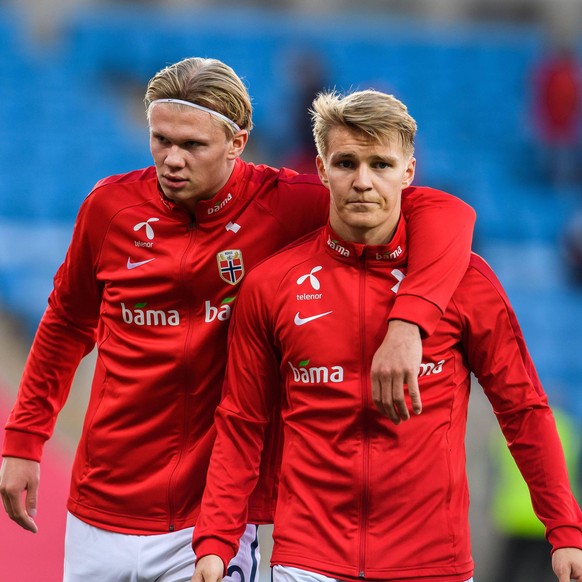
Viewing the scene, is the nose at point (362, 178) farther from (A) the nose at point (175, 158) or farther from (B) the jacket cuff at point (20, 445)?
(B) the jacket cuff at point (20, 445)

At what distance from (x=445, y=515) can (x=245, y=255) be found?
884 millimetres

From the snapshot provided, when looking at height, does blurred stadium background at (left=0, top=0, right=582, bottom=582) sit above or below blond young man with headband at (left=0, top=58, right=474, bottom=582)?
above

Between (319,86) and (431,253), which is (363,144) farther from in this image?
(319,86)

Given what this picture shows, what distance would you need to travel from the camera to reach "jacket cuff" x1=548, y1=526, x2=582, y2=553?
2.87 metres

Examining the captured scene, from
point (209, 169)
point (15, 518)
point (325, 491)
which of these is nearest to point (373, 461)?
point (325, 491)

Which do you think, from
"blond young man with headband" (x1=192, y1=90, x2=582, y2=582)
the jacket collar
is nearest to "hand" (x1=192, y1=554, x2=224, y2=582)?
"blond young man with headband" (x1=192, y1=90, x2=582, y2=582)

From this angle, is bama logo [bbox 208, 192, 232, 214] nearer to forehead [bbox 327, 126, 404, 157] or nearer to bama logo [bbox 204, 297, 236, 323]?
bama logo [bbox 204, 297, 236, 323]

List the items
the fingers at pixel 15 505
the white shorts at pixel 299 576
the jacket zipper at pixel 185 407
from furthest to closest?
1. the fingers at pixel 15 505
2. the jacket zipper at pixel 185 407
3. the white shorts at pixel 299 576

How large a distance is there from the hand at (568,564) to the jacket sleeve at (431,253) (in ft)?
2.18

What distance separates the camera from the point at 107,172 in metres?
10.4

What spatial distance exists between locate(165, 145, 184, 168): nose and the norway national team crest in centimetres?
28

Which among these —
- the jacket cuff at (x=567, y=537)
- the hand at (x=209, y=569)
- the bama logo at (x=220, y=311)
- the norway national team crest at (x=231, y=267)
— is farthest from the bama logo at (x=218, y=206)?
the jacket cuff at (x=567, y=537)

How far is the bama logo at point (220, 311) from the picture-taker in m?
3.13

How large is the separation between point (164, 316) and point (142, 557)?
68 cm
